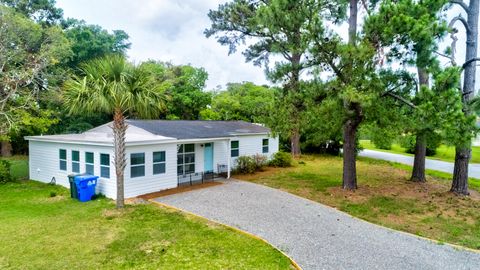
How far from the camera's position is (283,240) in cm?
683

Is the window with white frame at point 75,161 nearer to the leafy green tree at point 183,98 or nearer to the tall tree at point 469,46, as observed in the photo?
the tall tree at point 469,46

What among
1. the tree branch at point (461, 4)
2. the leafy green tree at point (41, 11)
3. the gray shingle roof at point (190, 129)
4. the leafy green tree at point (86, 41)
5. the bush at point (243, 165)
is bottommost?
the bush at point (243, 165)

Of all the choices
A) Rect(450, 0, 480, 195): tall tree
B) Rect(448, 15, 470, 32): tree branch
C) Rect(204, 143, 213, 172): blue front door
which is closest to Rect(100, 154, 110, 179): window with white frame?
Rect(204, 143, 213, 172): blue front door

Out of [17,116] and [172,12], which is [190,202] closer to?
[17,116]

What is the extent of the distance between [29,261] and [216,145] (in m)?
10.3

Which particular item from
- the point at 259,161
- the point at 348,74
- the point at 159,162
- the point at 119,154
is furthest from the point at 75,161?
the point at 348,74

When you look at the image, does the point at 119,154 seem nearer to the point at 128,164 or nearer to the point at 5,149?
the point at 128,164

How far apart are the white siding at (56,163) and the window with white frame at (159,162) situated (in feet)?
5.18

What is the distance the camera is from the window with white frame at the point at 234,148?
16500 mm

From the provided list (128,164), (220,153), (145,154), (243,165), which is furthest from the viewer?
(243,165)

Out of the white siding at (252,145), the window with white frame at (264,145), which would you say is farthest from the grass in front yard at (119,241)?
the window with white frame at (264,145)

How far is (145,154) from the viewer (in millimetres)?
11156

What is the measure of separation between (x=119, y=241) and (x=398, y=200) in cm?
954

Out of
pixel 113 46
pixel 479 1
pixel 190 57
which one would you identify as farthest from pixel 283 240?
pixel 190 57
